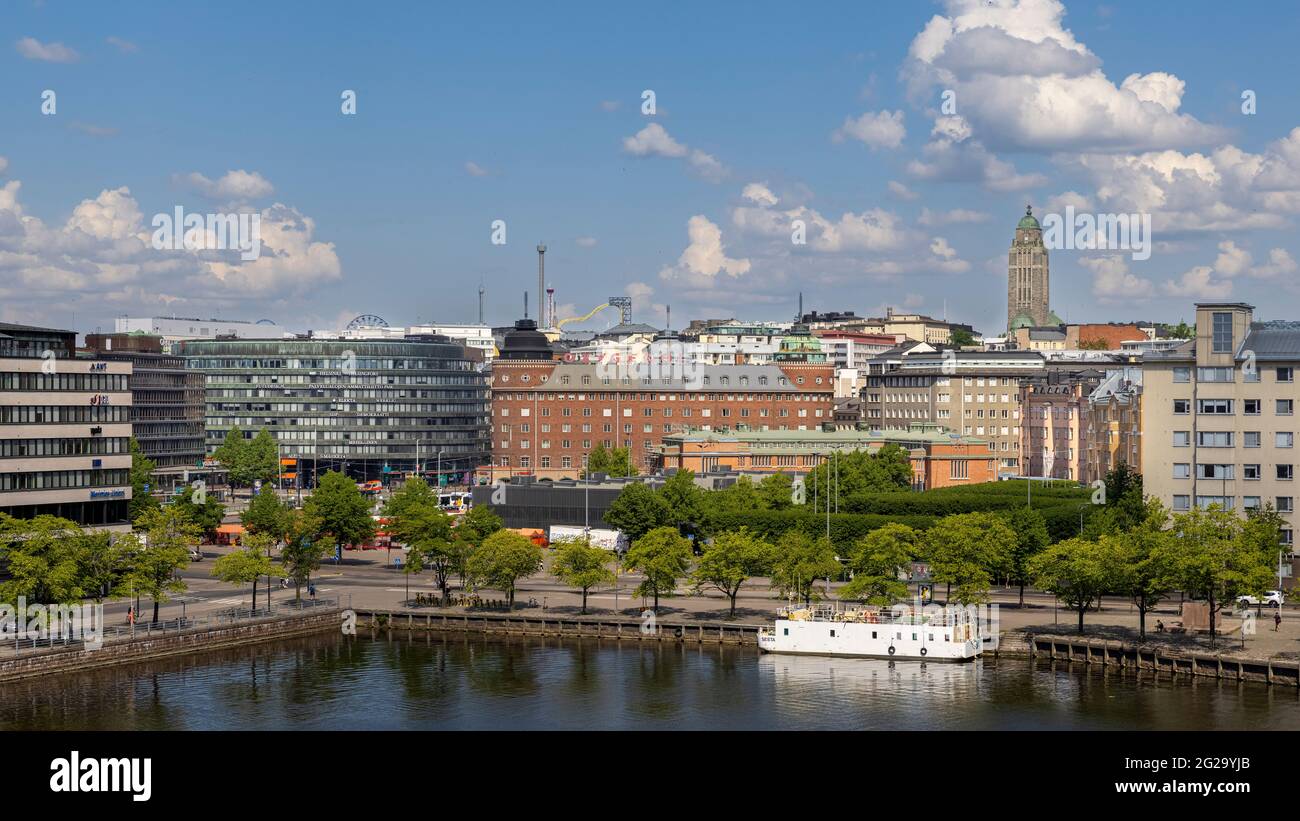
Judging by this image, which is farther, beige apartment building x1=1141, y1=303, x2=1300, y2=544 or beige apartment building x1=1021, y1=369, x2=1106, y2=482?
beige apartment building x1=1021, y1=369, x2=1106, y2=482

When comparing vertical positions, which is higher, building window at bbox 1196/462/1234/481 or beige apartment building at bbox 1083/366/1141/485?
beige apartment building at bbox 1083/366/1141/485

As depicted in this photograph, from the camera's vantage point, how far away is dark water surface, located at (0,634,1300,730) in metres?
65.1

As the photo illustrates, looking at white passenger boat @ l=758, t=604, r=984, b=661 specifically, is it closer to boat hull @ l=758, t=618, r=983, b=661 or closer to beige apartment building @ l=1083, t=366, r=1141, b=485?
boat hull @ l=758, t=618, r=983, b=661

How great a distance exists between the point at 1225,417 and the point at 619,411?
10590cm

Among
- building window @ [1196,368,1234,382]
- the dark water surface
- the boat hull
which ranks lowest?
the dark water surface

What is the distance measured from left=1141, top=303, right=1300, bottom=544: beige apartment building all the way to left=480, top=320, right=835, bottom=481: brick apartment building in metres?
97.2

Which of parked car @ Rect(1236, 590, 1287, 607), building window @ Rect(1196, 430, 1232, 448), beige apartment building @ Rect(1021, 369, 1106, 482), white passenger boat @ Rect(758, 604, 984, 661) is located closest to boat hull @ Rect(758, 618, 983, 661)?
white passenger boat @ Rect(758, 604, 984, 661)

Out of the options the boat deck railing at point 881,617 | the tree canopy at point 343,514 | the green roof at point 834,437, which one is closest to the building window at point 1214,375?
the boat deck railing at point 881,617

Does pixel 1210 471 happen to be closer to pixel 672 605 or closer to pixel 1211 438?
pixel 1211 438

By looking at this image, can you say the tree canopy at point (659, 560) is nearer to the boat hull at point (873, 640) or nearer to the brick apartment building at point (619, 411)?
the boat hull at point (873, 640)
